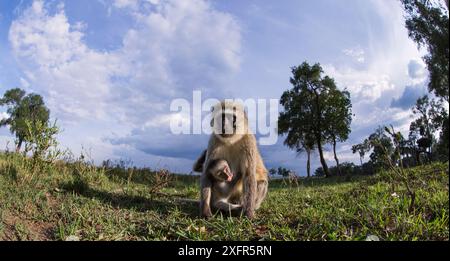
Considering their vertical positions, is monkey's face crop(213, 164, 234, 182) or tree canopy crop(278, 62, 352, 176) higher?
tree canopy crop(278, 62, 352, 176)

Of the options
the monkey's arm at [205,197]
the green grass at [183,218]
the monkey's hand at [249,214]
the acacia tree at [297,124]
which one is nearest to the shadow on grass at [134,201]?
the green grass at [183,218]

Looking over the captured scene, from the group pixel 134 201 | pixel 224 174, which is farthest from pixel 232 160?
pixel 134 201

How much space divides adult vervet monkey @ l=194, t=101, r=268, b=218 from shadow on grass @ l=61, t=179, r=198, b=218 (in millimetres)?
514

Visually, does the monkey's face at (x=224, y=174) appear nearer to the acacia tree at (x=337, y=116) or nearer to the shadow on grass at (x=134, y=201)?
the shadow on grass at (x=134, y=201)

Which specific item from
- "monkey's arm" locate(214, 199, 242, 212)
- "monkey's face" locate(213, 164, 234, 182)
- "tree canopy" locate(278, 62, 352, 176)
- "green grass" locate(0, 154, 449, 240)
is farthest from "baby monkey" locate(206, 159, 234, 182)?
"tree canopy" locate(278, 62, 352, 176)

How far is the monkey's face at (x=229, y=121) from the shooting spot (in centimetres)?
647

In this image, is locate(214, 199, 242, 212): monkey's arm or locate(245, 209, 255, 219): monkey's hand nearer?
locate(245, 209, 255, 219): monkey's hand

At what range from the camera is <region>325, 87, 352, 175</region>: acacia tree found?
36469mm

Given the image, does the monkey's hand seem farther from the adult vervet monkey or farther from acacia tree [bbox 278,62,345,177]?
acacia tree [bbox 278,62,345,177]

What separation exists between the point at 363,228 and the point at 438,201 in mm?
1989

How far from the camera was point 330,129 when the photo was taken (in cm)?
3688
